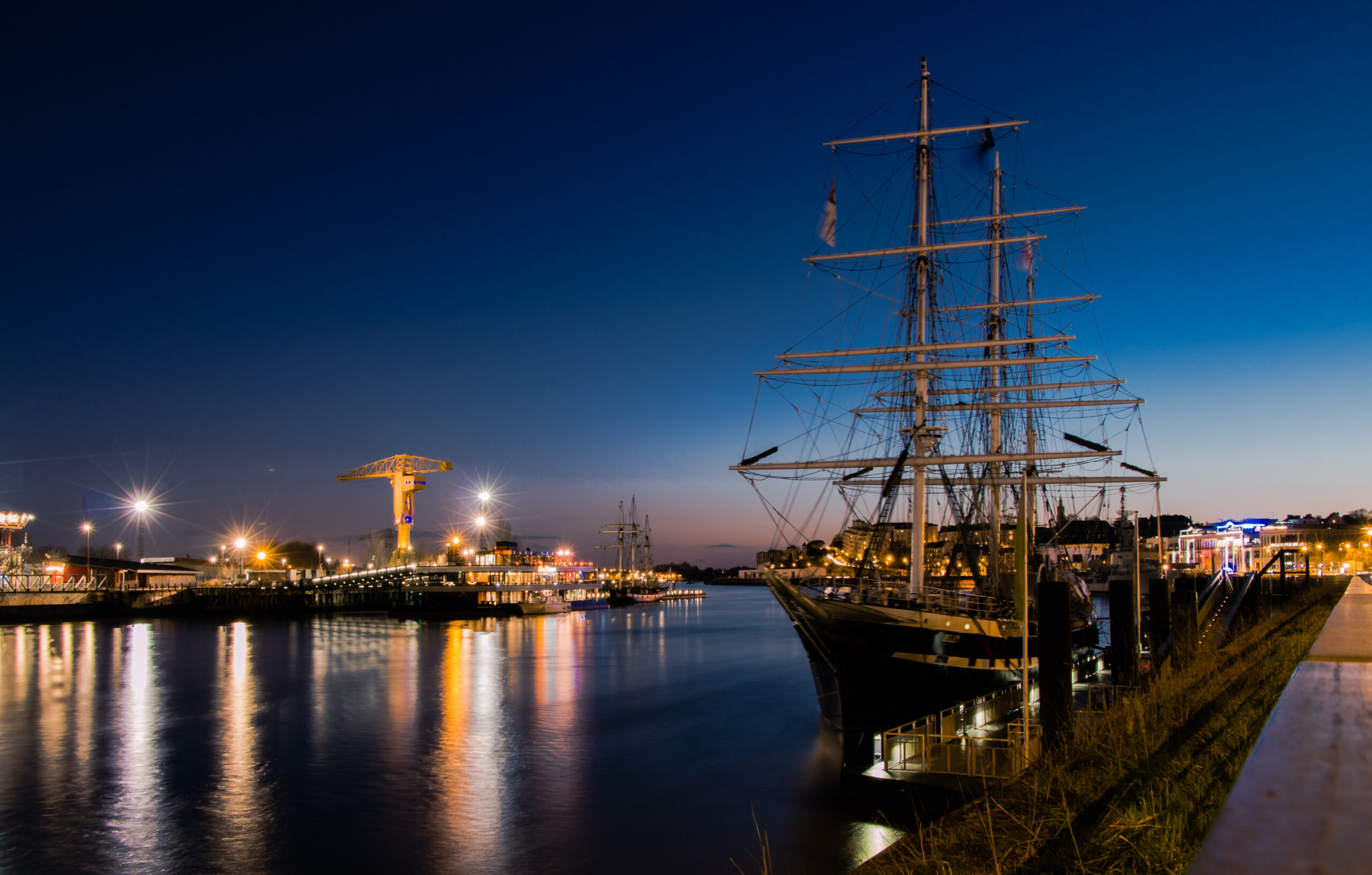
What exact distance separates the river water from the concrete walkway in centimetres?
1327

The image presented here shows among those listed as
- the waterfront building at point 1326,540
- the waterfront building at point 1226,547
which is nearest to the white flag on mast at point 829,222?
the waterfront building at point 1326,540

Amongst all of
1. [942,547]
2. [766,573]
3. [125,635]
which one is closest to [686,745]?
[766,573]

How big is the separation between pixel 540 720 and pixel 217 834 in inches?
583

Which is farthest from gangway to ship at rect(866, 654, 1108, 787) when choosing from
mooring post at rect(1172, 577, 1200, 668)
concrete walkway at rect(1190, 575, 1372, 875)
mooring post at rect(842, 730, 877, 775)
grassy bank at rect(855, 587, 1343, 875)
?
concrete walkway at rect(1190, 575, 1372, 875)

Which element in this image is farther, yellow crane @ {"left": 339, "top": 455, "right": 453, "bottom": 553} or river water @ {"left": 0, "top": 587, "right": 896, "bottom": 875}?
yellow crane @ {"left": 339, "top": 455, "right": 453, "bottom": 553}

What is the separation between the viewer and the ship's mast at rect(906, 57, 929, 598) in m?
29.0

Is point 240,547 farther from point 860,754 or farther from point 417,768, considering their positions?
point 860,754

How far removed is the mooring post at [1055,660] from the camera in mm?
16000

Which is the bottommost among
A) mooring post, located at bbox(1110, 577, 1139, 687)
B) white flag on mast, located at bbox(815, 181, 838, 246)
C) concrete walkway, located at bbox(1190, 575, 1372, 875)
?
mooring post, located at bbox(1110, 577, 1139, 687)

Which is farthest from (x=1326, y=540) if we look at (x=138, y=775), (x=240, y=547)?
(x=240, y=547)

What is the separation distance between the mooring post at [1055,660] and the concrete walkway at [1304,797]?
1198cm

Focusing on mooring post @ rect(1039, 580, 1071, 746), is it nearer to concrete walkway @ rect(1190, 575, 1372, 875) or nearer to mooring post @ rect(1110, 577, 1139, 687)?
mooring post @ rect(1110, 577, 1139, 687)

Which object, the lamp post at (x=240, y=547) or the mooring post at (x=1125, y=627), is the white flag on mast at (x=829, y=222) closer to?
the mooring post at (x=1125, y=627)

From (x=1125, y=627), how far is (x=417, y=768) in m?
20.0
